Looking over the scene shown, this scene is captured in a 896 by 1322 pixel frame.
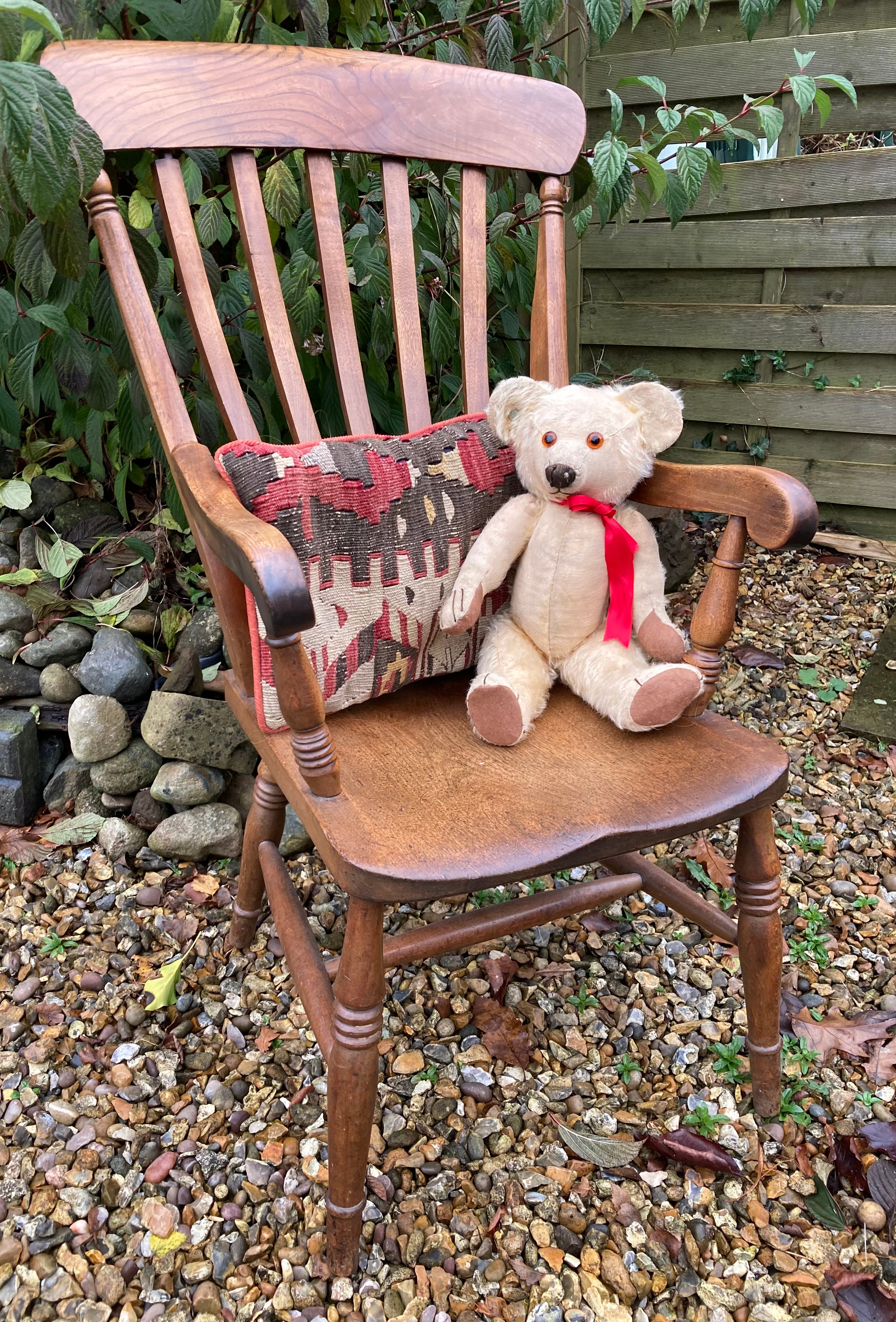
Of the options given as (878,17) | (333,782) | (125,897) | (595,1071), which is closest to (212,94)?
(333,782)

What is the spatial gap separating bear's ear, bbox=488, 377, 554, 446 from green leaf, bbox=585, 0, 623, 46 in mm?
478

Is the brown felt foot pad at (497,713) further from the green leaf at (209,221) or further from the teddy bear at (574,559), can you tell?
the green leaf at (209,221)

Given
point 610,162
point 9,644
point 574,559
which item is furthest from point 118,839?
point 610,162

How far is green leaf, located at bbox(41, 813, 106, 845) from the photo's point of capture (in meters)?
1.53

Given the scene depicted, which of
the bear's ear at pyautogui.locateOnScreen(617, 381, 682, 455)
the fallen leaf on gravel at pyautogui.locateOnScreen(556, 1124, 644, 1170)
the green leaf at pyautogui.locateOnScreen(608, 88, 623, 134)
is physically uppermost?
the green leaf at pyautogui.locateOnScreen(608, 88, 623, 134)

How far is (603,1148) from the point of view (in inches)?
42.6

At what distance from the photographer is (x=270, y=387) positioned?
1.52 metres

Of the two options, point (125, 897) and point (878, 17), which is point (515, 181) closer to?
point (878, 17)

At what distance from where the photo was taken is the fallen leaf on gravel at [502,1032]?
122cm

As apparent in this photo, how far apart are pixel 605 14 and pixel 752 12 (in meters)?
0.22

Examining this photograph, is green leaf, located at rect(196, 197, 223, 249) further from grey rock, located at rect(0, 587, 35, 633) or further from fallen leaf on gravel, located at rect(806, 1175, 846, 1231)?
fallen leaf on gravel, located at rect(806, 1175, 846, 1231)

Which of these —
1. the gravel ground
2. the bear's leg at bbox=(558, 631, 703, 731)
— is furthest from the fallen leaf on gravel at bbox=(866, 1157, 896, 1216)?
the bear's leg at bbox=(558, 631, 703, 731)

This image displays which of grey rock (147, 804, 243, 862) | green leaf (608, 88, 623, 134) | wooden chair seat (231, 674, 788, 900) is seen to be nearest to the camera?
wooden chair seat (231, 674, 788, 900)

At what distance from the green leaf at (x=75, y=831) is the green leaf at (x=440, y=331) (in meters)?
1.02
